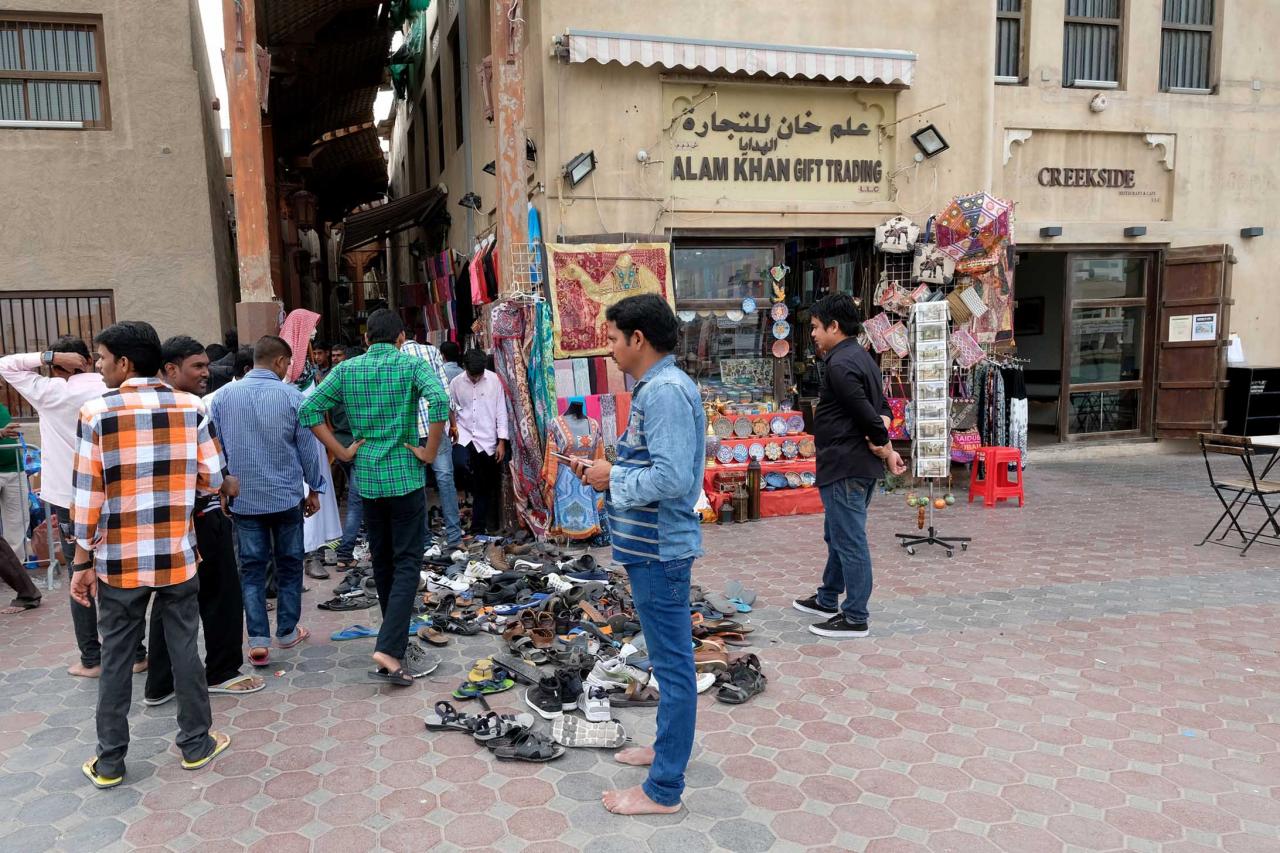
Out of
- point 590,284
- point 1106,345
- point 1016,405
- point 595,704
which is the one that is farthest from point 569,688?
point 1106,345

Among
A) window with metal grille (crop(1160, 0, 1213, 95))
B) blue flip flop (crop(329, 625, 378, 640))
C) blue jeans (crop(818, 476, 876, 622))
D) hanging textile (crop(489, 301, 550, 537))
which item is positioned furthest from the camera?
window with metal grille (crop(1160, 0, 1213, 95))

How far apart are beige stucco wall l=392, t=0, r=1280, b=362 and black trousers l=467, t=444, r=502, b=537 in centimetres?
233

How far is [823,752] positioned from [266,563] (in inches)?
125

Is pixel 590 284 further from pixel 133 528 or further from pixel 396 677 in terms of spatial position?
pixel 133 528

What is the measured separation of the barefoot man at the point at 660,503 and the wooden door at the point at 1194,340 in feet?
34.2

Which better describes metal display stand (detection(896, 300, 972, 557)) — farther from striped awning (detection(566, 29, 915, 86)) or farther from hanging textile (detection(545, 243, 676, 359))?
striped awning (detection(566, 29, 915, 86))

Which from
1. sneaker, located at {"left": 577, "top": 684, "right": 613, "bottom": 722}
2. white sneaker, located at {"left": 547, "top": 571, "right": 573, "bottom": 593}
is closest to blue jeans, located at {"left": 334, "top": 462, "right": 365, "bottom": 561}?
white sneaker, located at {"left": 547, "top": 571, "right": 573, "bottom": 593}

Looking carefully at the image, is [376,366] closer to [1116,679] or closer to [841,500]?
[841,500]

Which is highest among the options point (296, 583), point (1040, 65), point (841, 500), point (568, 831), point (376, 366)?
point (1040, 65)

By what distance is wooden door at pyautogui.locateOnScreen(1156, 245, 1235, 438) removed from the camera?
417 inches

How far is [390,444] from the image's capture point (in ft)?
14.0

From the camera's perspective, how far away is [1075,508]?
27.6ft

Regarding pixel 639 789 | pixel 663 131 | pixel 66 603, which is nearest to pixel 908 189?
pixel 663 131

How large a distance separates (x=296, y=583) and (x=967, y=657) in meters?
3.87
